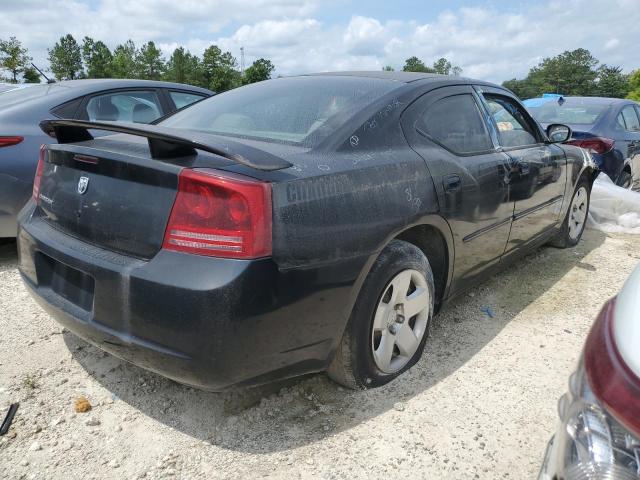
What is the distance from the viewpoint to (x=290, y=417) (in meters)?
2.20

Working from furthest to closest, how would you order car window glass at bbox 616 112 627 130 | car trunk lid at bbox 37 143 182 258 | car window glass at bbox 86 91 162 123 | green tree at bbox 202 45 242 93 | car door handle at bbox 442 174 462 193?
green tree at bbox 202 45 242 93 < car window glass at bbox 616 112 627 130 < car window glass at bbox 86 91 162 123 < car door handle at bbox 442 174 462 193 < car trunk lid at bbox 37 143 182 258

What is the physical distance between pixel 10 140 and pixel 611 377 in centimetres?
398

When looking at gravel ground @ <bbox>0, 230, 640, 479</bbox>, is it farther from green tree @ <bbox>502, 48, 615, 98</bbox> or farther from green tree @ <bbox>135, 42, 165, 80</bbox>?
green tree @ <bbox>502, 48, 615, 98</bbox>

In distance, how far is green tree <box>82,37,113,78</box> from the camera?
44.4 m

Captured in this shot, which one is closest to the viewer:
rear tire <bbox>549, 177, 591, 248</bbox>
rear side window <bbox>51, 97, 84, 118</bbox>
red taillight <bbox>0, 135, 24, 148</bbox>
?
red taillight <bbox>0, 135, 24, 148</bbox>

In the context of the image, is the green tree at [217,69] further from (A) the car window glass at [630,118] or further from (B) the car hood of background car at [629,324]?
(B) the car hood of background car at [629,324]

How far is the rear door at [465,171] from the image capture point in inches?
99.8

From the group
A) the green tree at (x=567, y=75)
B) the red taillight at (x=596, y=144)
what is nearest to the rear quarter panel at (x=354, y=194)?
the red taillight at (x=596, y=144)

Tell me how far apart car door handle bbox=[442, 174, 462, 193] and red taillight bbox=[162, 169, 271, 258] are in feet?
3.71

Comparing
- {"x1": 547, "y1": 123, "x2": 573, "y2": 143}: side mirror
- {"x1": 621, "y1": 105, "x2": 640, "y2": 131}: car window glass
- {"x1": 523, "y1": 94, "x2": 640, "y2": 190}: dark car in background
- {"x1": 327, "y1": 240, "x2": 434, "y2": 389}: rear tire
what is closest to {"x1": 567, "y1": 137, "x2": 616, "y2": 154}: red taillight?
{"x1": 523, "y1": 94, "x2": 640, "y2": 190}: dark car in background

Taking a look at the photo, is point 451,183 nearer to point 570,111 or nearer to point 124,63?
point 570,111

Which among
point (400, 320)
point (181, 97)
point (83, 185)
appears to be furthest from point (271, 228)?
point (181, 97)

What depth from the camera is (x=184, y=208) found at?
68.7 inches

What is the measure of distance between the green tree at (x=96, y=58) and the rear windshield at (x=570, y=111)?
147ft
